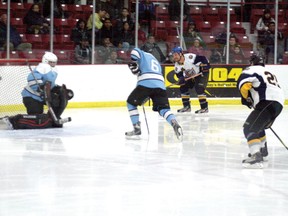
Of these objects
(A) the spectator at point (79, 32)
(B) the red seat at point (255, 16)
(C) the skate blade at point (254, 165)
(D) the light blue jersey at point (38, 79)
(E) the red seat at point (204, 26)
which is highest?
(B) the red seat at point (255, 16)

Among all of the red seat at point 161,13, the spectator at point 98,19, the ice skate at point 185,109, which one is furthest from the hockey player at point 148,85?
the red seat at point 161,13

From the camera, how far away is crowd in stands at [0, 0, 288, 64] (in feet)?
40.9

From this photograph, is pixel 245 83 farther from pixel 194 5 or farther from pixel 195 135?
pixel 194 5

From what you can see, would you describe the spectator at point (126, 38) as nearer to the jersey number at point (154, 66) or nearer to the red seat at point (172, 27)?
the red seat at point (172, 27)

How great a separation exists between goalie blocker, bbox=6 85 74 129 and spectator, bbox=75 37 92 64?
2.34 m

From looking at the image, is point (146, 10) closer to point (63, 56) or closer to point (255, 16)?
point (63, 56)

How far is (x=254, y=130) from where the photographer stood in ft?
24.0

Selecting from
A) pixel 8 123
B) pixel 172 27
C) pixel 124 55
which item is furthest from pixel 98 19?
pixel 8 123

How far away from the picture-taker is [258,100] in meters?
7.38

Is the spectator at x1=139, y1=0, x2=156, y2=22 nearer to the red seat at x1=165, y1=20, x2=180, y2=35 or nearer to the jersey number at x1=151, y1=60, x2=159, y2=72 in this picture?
the red seat at x1=165, y1=20, x2=180, y2=35

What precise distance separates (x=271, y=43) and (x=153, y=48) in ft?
6.95

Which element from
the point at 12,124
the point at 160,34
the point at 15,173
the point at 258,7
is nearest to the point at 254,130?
the point at 15,173

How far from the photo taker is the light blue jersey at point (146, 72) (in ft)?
29.7

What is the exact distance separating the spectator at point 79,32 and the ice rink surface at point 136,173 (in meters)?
2.43
